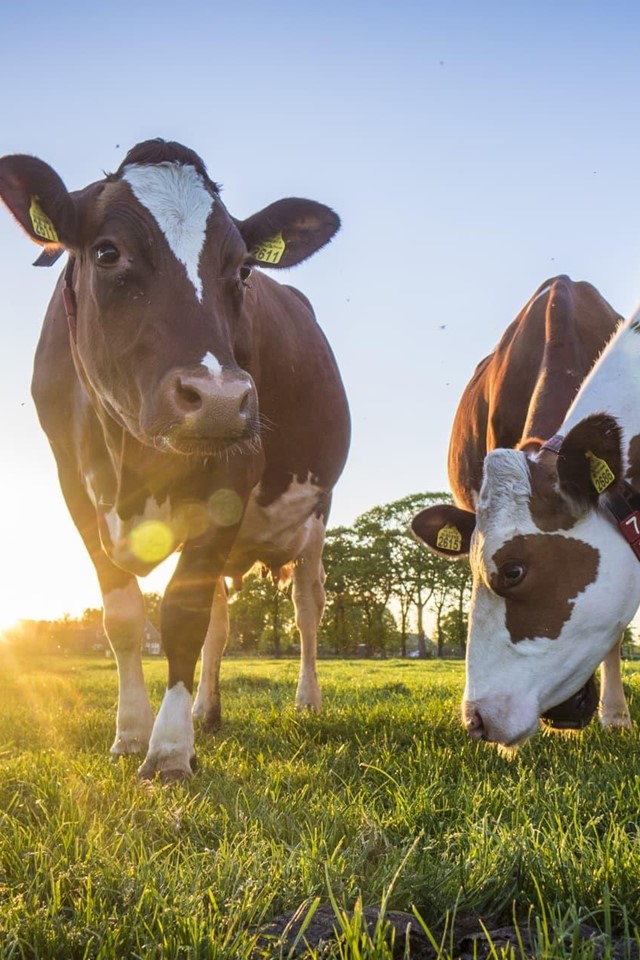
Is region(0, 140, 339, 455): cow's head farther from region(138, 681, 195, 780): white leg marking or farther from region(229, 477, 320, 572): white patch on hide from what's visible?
region(229, 477, 320, 572): white patch on hide

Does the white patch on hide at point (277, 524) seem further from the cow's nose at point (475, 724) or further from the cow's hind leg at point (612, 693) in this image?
the cow's nose at point (475, 724)

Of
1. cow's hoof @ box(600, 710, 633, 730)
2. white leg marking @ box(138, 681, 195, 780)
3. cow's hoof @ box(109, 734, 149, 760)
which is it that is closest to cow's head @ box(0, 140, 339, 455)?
white leg marking @ box(138, 681, 195, 780)

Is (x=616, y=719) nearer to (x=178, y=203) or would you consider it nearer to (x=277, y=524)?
(x=277, y=524)

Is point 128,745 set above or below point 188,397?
below

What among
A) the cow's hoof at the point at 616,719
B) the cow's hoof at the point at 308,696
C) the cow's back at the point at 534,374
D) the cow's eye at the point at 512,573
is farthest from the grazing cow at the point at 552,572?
the cow's hoof at the point at 308,696

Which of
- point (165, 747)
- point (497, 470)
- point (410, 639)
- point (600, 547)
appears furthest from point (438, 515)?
point (410, 639)

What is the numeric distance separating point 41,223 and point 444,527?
2.77 meters

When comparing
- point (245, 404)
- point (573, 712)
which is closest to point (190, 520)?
point (245, 404)

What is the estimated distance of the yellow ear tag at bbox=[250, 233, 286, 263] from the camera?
17.3 feet

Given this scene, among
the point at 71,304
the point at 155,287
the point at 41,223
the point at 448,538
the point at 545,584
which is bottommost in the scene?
the point at 545,584

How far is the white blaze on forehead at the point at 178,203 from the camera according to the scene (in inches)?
172

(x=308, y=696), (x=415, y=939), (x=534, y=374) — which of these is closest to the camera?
(x=415, y=939)

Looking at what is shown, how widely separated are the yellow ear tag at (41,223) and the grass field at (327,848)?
102 inches

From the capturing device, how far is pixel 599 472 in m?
4.42
